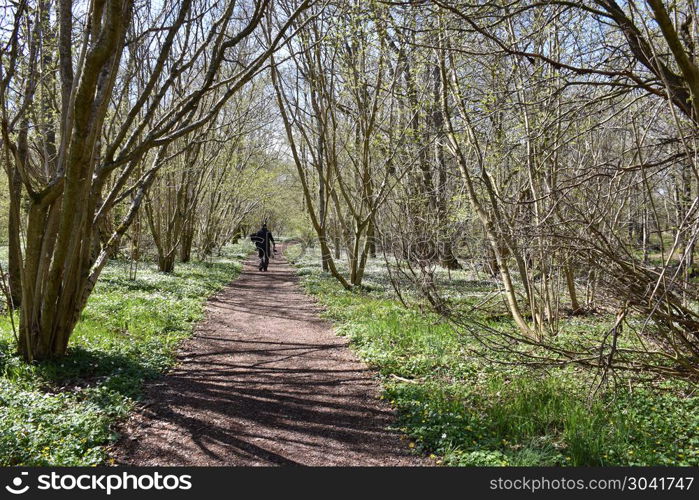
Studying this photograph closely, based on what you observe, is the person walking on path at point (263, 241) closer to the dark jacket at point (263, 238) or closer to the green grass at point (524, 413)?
the dark jacket at point (263, 238)

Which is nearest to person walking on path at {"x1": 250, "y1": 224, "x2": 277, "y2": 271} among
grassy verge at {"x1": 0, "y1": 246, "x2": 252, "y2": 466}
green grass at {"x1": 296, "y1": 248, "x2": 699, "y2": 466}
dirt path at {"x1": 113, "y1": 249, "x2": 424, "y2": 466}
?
grassy verge at {"x1": 0, "y1": 246, "x2": 252, "y2": 466}

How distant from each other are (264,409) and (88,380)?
2000 mm

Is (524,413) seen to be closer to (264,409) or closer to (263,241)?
(264,409)

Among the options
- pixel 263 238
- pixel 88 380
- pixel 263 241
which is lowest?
pixel 88 380

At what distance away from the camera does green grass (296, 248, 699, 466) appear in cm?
334

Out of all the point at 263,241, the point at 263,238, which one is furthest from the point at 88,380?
the point at 263,241

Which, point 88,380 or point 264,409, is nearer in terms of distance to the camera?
point 264,409

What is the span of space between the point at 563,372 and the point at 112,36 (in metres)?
6.05

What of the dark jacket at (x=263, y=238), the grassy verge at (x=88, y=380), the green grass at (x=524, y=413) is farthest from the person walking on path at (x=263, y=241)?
the green grass at (x=524, y=413)

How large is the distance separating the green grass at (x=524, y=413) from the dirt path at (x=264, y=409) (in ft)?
1.04

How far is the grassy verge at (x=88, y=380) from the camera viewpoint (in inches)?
132

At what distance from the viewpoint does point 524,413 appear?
4.00m

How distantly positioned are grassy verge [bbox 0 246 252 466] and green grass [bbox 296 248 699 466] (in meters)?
2.64

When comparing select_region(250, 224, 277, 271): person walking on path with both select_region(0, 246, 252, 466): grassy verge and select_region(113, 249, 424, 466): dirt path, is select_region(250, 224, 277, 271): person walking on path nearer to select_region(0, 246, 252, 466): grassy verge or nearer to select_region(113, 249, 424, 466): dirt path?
select_region(0, 246, 252, 466): grassy verge
